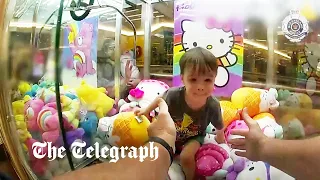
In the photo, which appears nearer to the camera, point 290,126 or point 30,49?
point 290,126

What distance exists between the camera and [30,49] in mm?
673

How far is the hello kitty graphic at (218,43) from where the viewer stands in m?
0.56

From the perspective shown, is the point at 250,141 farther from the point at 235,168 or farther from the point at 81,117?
the point at 81,117

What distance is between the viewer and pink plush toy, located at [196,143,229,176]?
57cm

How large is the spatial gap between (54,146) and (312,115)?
359 mm

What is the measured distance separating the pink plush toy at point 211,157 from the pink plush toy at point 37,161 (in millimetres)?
236

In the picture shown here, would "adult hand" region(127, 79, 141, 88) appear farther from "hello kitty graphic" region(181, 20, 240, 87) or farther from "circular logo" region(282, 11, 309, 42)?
"circular logo" region(282, 11, 309, 42)

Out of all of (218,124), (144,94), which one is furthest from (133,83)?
(218,124)

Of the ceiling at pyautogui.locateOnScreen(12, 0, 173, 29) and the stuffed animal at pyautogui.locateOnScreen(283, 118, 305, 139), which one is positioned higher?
the ceiling at pyautogui.locateOnScreen(12, 0, 173, 29)

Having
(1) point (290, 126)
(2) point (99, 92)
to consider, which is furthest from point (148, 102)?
(1) point (290, 126)

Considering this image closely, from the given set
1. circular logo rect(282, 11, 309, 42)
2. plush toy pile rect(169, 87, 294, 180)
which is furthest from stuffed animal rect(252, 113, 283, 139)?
circular logo rect(282, 11, 309, 42)

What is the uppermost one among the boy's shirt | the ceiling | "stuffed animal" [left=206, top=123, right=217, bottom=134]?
the ceiling

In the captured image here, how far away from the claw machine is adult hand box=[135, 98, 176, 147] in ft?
0.22

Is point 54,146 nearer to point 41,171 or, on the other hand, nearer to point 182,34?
point 41,171
